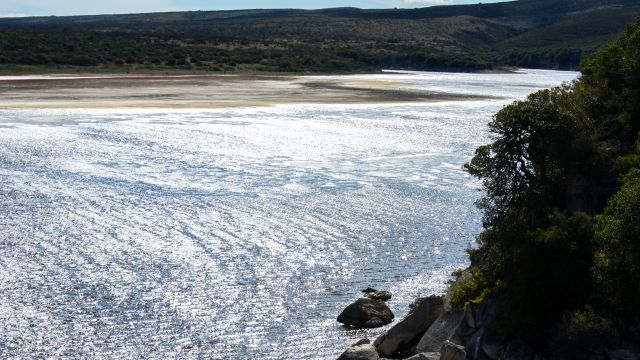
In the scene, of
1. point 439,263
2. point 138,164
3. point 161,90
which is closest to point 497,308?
point 439,263

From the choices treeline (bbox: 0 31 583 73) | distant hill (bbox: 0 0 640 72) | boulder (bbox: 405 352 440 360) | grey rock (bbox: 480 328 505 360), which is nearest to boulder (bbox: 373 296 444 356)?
boulder (bbox: 405 352 440 360)

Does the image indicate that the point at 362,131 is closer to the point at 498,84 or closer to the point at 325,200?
the point at 325,200

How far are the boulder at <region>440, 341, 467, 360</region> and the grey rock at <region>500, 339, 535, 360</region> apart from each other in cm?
83

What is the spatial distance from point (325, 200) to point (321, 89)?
48.3 meters

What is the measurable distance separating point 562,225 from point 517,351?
278cm

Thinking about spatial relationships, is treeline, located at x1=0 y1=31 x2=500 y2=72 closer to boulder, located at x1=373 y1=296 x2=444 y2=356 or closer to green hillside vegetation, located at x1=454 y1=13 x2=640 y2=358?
green hillside vegetation, located at x1=454 y1=13 x2=640 y2=358

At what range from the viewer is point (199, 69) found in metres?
97.5

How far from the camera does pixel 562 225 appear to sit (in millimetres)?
17016

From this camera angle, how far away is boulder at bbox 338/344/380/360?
57.4 feet

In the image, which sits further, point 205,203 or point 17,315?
point 205,203

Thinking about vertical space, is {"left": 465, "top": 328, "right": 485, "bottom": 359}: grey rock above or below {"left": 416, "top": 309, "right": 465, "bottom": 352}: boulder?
above

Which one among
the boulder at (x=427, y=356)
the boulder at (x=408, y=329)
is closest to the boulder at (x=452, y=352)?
the boulder at (x=427, y=356)

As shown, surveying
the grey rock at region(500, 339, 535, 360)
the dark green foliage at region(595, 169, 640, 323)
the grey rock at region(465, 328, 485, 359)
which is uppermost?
the dark green foliage at region(595, 169, 640, 323)

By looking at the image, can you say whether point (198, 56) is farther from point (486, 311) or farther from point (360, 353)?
point (486, 311)
